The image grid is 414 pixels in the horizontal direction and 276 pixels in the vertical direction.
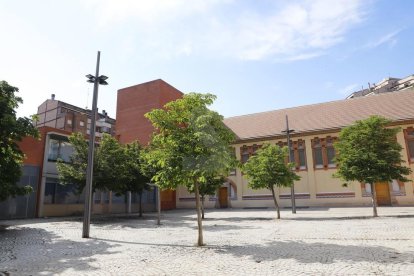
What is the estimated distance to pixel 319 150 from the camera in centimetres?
3462

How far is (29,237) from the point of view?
13352 millimetres

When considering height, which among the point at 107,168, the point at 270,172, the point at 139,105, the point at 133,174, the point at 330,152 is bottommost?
the point at 270,172

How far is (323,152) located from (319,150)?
58 centimetres

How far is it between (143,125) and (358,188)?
83.4 feet

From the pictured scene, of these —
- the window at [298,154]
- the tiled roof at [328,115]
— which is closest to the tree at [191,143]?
the window at [298,154]

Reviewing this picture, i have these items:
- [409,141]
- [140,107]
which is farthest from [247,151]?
[409,141]

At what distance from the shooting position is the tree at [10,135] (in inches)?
545

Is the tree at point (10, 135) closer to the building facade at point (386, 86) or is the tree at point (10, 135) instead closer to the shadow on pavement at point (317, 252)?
the shadow on pavement at point (317, 252)

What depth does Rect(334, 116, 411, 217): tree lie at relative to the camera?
20141mm

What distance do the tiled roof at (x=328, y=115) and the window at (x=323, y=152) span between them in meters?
1.38

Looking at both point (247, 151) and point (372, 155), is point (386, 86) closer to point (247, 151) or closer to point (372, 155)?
point (247, 151)

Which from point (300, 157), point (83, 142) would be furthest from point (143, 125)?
point (300, 157)

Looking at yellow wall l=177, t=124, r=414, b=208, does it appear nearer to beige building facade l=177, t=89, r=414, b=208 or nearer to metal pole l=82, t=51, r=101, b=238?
beige building facade l=177, t=89, r=414, b=208

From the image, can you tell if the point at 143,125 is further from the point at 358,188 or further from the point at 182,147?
the point at 182,147
